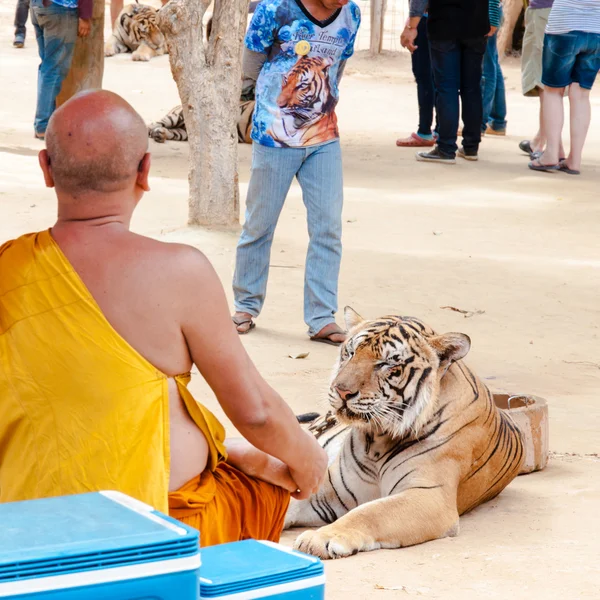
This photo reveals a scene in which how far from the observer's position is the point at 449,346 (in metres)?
3.76

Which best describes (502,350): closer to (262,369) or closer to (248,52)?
(262,369)

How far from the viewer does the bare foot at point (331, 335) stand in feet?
19.4

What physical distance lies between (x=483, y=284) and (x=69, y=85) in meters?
5.97

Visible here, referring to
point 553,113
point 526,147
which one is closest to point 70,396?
point 553,113

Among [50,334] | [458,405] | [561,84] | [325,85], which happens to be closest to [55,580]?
[50,334]

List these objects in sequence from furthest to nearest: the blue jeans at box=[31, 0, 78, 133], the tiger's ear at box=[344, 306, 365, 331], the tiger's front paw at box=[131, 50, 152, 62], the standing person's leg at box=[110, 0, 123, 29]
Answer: the standing person's leg at box=[110, 0, 123, 29] < the tiger's front paw at box=[131, 50, 152, 62] < the blue jeans at box=[31, 0, 78, 133] < the tiger's ear at box=[344, 306, 365, 331]

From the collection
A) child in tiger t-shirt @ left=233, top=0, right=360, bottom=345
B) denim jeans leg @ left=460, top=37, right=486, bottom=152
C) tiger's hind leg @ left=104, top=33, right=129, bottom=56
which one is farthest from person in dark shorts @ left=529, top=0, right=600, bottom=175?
tiger's hind leg @ left=104, top=33, right=129, bottom=56

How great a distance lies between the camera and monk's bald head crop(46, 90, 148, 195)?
229cm

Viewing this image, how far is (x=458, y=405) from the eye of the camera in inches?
151

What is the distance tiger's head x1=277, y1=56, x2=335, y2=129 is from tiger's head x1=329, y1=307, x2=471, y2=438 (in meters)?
2.09

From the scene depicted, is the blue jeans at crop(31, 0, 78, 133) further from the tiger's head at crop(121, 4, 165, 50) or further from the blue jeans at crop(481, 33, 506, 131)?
the tiger's head at crop(121, 4, 165, 50)

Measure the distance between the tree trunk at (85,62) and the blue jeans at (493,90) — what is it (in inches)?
170

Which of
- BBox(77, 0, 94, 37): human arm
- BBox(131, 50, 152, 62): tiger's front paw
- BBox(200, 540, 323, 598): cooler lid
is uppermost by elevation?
BBox(77, 0, 94, 37): human arm

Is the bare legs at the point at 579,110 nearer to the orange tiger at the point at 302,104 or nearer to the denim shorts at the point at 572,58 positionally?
the denim shorts at the point at 572,58
